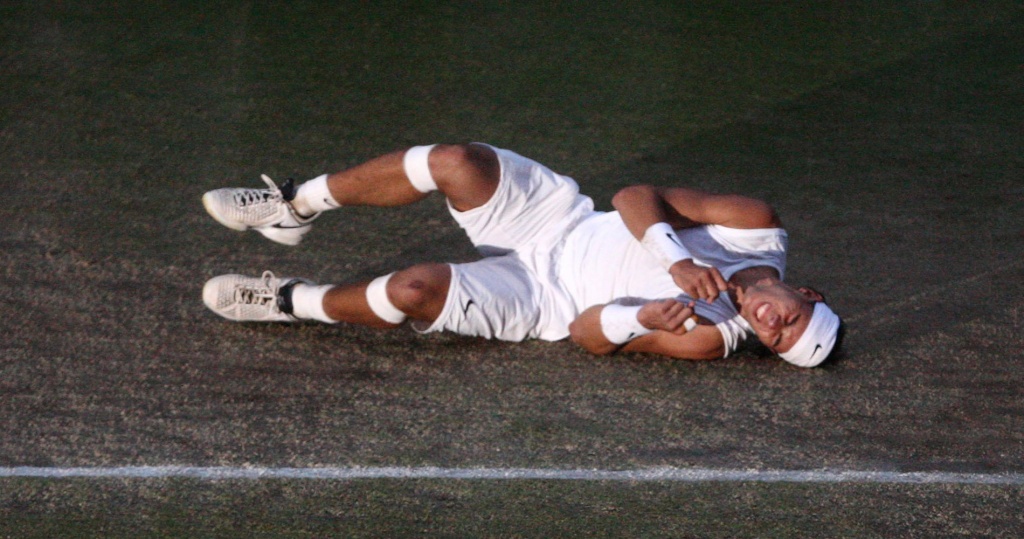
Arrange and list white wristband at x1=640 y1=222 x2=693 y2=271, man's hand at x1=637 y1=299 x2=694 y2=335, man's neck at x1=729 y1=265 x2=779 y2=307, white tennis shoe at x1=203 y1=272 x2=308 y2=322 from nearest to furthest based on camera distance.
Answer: man's hand at x1=637 y1=299 x2=694 y2=335 < white wristband at x1=640 y1=222 x2=693 y2=271 < man's neck at x1=729 y1=265 x2=779 y2=307 < white tennis shoe at x1=203 y1=272 x2=308 y2=322

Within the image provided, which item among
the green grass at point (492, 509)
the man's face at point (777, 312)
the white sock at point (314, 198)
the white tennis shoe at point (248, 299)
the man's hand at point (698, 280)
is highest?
the man's hand at point (698, 280)

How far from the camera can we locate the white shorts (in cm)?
385

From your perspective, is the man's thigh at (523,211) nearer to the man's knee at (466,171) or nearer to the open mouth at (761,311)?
the man's knee at (466,171)

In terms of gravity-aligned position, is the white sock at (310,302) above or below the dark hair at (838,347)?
below

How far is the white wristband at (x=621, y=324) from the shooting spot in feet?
12.1

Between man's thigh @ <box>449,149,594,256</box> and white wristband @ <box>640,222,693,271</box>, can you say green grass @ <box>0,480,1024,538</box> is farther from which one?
man's thigh @ <box>449,149,594,256</box>

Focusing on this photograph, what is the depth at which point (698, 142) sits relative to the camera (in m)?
5.48

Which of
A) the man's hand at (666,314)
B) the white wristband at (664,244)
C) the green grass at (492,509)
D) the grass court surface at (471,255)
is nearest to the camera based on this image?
the green grass at (492,509)

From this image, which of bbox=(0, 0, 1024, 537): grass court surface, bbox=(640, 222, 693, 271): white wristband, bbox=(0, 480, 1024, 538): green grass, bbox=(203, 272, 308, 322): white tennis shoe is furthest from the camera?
bbox=(203, 272, 308, 322): white tennis shoe

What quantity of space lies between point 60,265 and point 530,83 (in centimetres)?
248

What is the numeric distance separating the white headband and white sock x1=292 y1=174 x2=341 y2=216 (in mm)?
1461

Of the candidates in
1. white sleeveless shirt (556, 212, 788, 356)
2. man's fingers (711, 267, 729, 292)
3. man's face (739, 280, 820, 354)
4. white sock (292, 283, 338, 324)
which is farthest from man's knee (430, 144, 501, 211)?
man's face (739, 280, 820, 354)

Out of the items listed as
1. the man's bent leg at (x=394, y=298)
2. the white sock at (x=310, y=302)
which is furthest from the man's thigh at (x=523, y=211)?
the white sock at (x=310, y=302)

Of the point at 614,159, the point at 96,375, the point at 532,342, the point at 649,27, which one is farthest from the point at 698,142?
the point at 96,375
